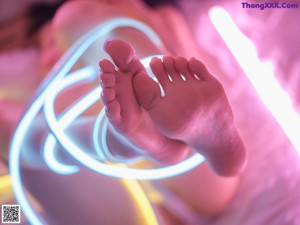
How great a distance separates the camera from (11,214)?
1.06 metres

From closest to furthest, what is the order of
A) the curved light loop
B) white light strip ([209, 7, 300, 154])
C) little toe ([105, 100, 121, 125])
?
little toe ([105, 100, 121, 125]) < the curved light loop < white light strip ([209, 7, 300, 154])

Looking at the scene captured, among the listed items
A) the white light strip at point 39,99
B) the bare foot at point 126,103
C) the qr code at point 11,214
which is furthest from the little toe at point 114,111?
the qr code at point 11,214

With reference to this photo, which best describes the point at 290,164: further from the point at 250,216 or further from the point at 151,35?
the point at 151,35

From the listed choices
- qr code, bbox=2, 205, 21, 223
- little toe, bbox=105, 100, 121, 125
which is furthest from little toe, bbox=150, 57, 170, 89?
qr code, bbox=2, 205, 21, 223

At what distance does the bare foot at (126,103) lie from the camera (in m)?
0.86

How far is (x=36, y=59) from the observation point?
1134 mm

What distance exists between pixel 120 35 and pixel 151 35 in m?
0.08

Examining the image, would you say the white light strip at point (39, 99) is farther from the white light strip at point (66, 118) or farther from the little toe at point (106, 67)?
the little toe at point (106, 67)

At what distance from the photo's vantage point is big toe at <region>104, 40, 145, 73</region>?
885 millimetres

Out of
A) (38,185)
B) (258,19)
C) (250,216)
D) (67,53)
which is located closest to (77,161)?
(38,185)

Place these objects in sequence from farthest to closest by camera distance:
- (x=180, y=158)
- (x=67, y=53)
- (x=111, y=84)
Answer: (x=67, y=53) < (x=180, y=158) < (x=111, y=84)

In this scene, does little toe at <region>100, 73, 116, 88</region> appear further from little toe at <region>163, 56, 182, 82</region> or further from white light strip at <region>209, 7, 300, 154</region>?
white light strip at <region>209, 7, 300, 154</region>

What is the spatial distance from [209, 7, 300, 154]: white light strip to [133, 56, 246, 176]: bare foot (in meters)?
0.22

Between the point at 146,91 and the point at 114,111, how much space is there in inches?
2.8
